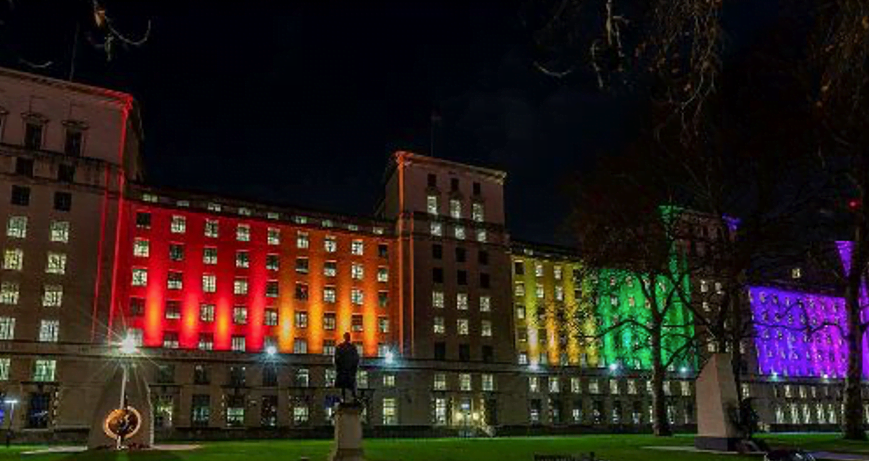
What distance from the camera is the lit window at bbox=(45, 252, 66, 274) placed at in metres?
67.3

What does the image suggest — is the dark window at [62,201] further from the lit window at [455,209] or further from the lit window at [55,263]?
the lit window at [455,209]

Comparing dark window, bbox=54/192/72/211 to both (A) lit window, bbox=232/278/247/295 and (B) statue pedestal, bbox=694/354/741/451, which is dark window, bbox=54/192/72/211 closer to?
(A) lit window, bbox=232/278/247/295

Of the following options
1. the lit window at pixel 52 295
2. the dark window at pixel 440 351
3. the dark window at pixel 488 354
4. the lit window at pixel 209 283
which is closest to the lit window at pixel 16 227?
the lit window at pixel 52 295

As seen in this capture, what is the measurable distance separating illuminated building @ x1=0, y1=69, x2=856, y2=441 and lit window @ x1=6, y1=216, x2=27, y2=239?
18cm

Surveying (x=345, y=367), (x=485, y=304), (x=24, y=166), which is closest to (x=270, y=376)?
(x=485, y=304)

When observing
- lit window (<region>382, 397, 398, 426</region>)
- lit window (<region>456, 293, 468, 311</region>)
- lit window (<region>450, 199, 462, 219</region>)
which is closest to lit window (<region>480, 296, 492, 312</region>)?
lit window (<region>456, 293, 468, 311</region>)

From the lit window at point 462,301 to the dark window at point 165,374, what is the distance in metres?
33.7

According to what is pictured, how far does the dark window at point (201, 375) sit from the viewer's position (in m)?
73.4

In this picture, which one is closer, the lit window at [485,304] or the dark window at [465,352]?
the dark window at [465,352]

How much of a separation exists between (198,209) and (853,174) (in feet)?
213

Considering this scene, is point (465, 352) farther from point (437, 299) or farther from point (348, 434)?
point (348, 434)

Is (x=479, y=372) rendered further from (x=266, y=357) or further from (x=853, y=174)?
(x=853, y=174)

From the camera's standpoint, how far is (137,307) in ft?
241

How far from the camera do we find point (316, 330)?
82.6 metres
